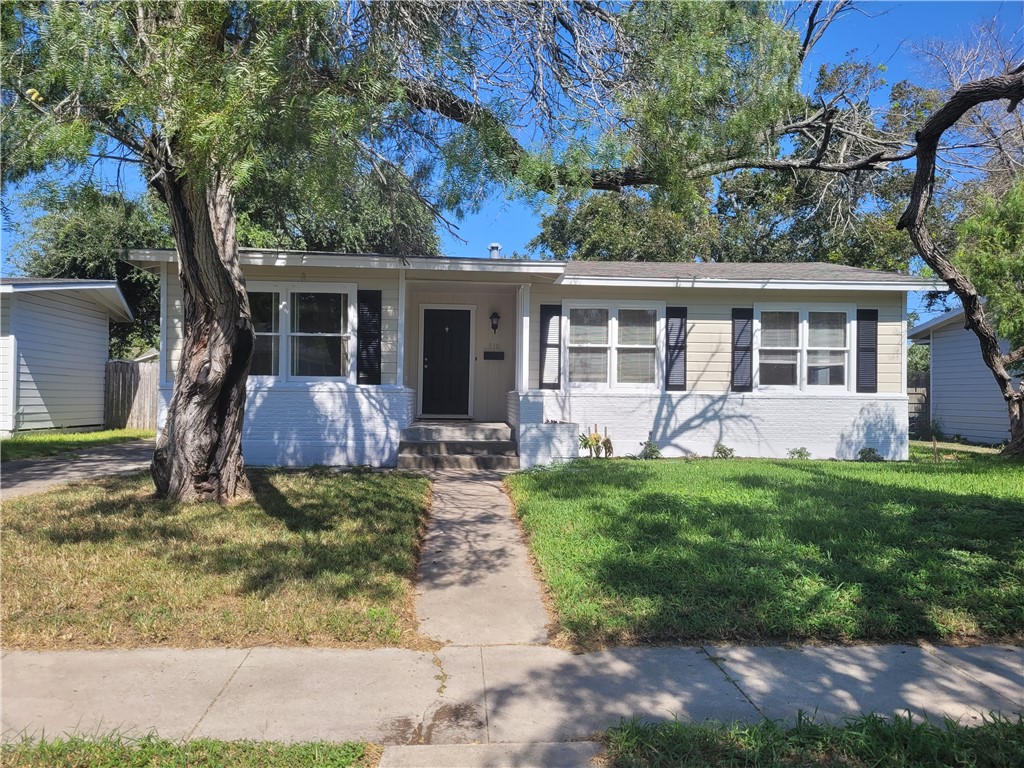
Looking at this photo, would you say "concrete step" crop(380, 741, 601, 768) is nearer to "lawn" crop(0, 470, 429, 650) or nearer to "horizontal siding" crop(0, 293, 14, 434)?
"lawn" crop(0, 470, 429, 650)

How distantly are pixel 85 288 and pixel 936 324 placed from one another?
72.5 ft

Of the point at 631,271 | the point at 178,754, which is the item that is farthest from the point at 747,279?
the point at 178,754

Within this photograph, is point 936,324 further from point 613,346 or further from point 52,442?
point 52,442

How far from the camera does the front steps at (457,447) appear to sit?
35.0 feet

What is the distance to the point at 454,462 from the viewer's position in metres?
10.7

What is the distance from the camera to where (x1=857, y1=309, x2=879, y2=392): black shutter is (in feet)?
40.4

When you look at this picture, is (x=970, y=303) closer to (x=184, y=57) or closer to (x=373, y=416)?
(x=373, y=416)

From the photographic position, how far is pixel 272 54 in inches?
191

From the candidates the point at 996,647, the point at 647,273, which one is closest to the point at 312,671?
the point at 996,647

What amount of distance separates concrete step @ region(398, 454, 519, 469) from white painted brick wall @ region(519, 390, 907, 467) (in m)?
2.03

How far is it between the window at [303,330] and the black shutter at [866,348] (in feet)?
29.9

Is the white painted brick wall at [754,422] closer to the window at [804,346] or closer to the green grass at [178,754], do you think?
the window at [804,346]

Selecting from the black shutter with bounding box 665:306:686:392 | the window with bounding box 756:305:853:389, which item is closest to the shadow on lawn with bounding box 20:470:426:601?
the black shutter with bounding box 665:306:686:392

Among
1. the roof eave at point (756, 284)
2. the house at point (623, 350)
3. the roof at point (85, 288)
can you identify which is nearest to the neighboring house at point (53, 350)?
the roof at point (85, 288)
